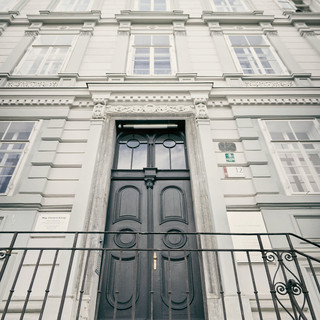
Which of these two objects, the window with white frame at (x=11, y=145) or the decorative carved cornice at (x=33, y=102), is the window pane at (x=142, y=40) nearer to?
the decorative carved cornice at (x=33, y=102)

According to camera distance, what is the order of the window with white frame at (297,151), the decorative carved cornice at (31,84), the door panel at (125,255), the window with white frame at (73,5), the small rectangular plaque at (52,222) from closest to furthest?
the door panel at (125,255) → the small rectangular plaque at (52,222) → the window with white frame at (297,151) → the decorative carved cornice at (31,84) → the window with white frame at (73,5)

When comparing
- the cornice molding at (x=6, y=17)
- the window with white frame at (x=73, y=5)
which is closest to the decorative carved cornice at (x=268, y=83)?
the window with white frame at (x=73, y=5)

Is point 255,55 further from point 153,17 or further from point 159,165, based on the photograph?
point 159,165

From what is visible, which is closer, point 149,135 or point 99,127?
point 99,127

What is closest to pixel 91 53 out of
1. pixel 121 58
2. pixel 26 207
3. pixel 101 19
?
pixel 121 58

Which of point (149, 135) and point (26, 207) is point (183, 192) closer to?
point (149, 135)

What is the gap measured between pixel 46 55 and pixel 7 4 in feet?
16.1

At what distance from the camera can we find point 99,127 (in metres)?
5.68

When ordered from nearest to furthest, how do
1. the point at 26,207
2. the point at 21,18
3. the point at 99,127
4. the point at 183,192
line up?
the point at 26,207, the point at 183,192, the point at 99,127, the point at 21,18

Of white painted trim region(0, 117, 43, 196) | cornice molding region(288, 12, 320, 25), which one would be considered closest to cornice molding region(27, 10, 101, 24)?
white painted trim region(0, 117, 43, 196)

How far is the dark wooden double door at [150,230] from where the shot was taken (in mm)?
4055

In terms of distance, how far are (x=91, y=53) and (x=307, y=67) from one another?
6.90 meters

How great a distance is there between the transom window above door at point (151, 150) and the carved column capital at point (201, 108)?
2.35ft

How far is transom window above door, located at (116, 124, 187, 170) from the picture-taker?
19.2 ft
